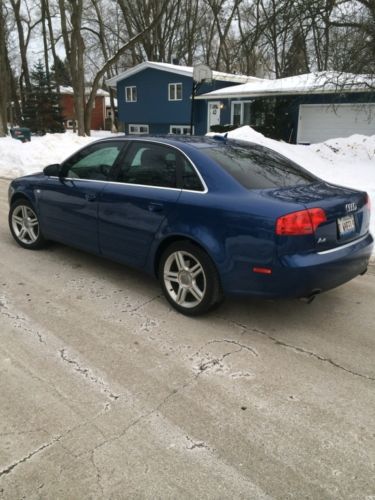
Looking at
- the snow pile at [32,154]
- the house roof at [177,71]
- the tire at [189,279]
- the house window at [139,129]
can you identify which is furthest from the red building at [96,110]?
the tire at [189,279]

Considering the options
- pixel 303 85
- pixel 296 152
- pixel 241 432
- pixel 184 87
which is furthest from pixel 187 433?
pixel 184 87

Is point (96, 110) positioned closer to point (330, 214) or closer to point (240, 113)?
point (240, 113)

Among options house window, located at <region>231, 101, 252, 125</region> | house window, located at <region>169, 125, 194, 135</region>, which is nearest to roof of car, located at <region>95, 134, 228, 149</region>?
house window, located at <region>231, 101, 252, 125</region>

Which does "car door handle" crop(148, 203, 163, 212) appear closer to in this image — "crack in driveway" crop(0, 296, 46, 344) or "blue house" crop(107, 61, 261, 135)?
"crack in driveway" crop(0, 296, 46, 344)

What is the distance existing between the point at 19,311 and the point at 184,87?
27.5 metres

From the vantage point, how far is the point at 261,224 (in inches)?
136

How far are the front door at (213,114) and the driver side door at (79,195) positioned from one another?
2393 centimetres

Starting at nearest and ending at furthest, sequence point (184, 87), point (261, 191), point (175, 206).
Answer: point (261, 191) → point (175, 206) → point (184, 87)

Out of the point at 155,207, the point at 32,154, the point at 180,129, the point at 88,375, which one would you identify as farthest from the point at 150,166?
the point at 180,129

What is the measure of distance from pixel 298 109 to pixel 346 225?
22.0 m

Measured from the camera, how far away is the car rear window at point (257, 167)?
3904 millimetres

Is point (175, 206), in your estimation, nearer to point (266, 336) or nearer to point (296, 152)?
point (266, 336)

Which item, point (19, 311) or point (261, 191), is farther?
point (19, 311)

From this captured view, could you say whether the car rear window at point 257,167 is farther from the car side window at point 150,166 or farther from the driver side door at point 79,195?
the driver side door at point 79,195
